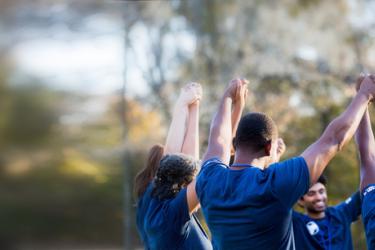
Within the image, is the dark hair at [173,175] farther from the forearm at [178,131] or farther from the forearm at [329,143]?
the forearm at [329,143]

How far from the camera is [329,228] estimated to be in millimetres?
4863

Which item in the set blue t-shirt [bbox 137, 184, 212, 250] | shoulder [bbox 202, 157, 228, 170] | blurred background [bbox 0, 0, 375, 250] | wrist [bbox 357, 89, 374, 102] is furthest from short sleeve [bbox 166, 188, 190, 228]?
blurred background [bbox 0, 0, 375, 250]

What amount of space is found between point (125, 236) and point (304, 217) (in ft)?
34.4

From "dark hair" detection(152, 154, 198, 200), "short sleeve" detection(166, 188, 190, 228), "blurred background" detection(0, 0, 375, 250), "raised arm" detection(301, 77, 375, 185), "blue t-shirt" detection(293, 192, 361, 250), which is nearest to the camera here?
"raised arm" detection(301, 77, 375, 185)

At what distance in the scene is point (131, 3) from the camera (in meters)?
16.6

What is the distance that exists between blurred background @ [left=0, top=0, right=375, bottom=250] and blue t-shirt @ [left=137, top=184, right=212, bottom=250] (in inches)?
395

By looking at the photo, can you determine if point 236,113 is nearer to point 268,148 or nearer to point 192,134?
point 192,134

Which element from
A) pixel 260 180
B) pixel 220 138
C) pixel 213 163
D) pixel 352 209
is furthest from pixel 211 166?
pixel 352 209

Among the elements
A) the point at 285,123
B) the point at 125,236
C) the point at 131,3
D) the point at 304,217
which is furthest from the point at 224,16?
the point at 304,217

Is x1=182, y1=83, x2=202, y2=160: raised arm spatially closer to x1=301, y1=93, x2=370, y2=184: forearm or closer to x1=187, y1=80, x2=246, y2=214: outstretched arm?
x1=187, y1=80, x2=246, y2=214: outstretched arm

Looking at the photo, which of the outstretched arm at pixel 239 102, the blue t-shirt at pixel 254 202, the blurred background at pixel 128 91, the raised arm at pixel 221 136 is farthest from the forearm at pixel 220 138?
the blurred background at pixel 128 91

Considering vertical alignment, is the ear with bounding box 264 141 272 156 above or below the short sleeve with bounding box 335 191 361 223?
above

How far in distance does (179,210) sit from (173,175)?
0.25m

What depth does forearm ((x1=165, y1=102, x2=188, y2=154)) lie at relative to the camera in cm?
479
